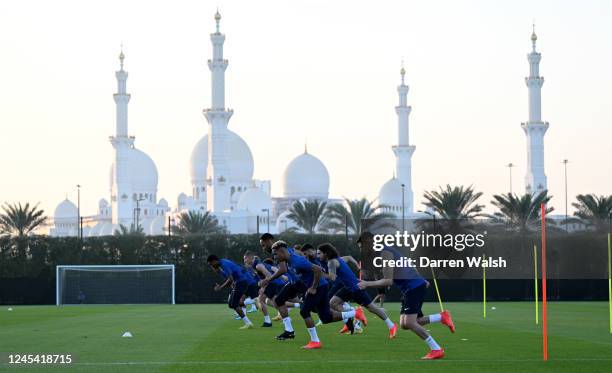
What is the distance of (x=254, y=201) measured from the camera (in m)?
162

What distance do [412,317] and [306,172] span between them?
144620 millimetres

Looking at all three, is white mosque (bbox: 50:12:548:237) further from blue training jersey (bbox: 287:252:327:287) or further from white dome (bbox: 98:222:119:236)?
blue training jersey (bbox: 287:252:327:287)

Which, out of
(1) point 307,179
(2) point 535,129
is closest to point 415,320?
(2) point 535,129

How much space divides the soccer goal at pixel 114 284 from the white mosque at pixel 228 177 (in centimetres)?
7258

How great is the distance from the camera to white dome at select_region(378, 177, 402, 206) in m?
160

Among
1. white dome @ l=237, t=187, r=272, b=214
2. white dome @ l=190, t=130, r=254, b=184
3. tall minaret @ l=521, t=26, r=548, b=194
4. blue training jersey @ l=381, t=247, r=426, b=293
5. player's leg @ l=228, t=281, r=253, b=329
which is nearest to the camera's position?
blue training jersey @ l=381, t=247, r=426, b=293

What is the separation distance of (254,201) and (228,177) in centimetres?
1796

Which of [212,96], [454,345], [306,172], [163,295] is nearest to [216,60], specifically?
[212,96]

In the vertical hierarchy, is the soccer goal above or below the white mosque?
below

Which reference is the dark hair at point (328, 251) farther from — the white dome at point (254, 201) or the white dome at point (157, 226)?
the white dome at point (157, 226)

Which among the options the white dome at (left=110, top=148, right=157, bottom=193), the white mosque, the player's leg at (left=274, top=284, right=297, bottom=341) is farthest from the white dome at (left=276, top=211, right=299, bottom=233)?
the player's leg at (left=274, top=284, right=297, bottom=341)

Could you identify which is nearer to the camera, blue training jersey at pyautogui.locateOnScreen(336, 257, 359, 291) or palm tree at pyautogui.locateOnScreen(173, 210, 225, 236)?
blue training jersey at pyautogui.locateOnScreen(336, 257, 359, 291)

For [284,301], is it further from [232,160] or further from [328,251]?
[232,160]

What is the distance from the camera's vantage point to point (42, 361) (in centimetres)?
1669
